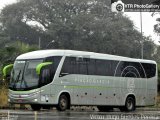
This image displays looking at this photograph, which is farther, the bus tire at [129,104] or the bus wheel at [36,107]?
the bus tire at [129,104]

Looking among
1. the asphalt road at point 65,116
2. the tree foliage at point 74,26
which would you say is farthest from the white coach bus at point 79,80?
the tree foliage at point 74,26

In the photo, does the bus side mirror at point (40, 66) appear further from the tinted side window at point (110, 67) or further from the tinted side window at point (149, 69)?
the tinted side window at point (149, 69)

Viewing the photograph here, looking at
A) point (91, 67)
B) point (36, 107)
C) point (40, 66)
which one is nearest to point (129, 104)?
point (91, 67)

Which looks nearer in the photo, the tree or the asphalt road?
the asphalt road

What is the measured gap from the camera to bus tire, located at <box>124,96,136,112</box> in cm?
3120

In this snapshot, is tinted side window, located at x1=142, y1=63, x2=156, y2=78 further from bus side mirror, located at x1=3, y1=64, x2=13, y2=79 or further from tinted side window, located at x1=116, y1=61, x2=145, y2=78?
bus side mirror, located at x1=3, y1=64, x2=13, y2=79

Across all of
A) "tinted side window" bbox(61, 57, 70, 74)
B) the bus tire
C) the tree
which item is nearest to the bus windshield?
"tinted side window" bbox(61, 57, 70, 74)

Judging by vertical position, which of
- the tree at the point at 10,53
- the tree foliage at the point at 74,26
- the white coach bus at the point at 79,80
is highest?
the tree foliage at the point at 74,26

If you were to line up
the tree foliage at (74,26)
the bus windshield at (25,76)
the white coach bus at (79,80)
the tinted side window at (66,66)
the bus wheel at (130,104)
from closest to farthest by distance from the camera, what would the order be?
the bus windshield at (25,76), the white coach bus at (79,80), the tinted side window at (66,66), the bus wheel at (130,104), the tree foliage at (74,26)

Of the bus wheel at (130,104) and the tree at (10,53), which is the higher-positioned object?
the tree at (10,53)

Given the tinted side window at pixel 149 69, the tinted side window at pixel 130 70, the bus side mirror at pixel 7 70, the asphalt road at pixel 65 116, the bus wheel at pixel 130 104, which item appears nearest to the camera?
the asphalt road at pixel 65 116

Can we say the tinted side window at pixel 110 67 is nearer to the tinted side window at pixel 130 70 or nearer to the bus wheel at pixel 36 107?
the tinted side window at pixel 130 70

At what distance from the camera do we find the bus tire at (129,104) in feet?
102

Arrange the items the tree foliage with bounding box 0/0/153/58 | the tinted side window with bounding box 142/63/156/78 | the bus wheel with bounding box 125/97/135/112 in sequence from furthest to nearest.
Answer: the tree foliage with bounding box 0/0/153/58
the tinted side window with bounding box 142/63/156/78
the bus wheel with bounding box 125/97/135/112
